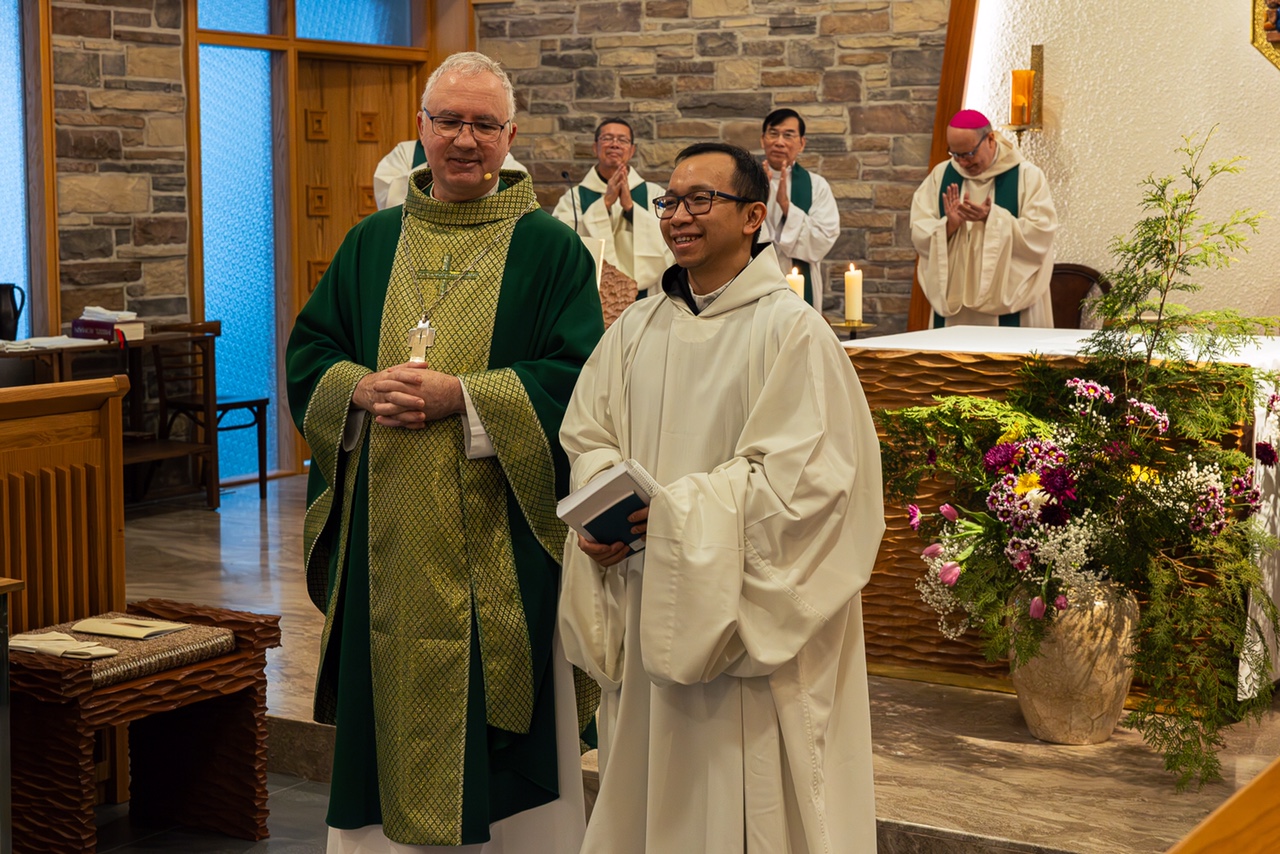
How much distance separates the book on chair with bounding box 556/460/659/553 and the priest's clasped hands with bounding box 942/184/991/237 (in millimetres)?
4003

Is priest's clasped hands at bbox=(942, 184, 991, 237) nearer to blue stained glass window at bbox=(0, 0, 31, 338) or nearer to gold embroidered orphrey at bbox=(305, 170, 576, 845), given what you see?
gold embroidered orphrey at bbox=(305, 170, 576, 845)

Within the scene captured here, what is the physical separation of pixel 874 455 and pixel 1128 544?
1.37 m

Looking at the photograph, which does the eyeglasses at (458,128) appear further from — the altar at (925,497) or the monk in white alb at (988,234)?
the monk in white alb at (988,234)

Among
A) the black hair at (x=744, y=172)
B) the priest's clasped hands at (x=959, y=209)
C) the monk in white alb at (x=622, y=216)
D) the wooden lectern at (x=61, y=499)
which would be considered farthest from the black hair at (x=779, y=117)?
the black hair at (x=744, y=172)

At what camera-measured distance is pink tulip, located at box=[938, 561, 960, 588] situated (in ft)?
11.6

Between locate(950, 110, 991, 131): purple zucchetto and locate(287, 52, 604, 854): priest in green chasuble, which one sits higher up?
locate(950, 110, 991, 131): purple zucchetto

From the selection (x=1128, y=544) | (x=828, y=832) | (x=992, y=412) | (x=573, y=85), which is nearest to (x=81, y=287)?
(x=573, y=85)

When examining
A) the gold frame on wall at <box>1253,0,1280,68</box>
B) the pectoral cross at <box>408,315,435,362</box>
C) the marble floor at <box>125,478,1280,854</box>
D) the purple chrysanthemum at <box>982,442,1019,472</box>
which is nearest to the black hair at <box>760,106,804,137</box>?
the gold frame on wall at <box>1253,0,1280,68</box>

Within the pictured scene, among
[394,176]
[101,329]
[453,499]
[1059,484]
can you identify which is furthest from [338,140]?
[453,499]

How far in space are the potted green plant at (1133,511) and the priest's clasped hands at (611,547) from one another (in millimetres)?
1446

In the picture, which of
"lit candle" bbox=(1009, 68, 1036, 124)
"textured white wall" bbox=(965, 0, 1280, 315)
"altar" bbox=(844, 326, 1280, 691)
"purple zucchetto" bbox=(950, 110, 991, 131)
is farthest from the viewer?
"lit candle" bbox=(1009, 68, 1036, 124)

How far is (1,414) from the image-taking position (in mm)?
3361

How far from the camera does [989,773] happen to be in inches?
137

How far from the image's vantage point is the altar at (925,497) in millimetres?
3885
